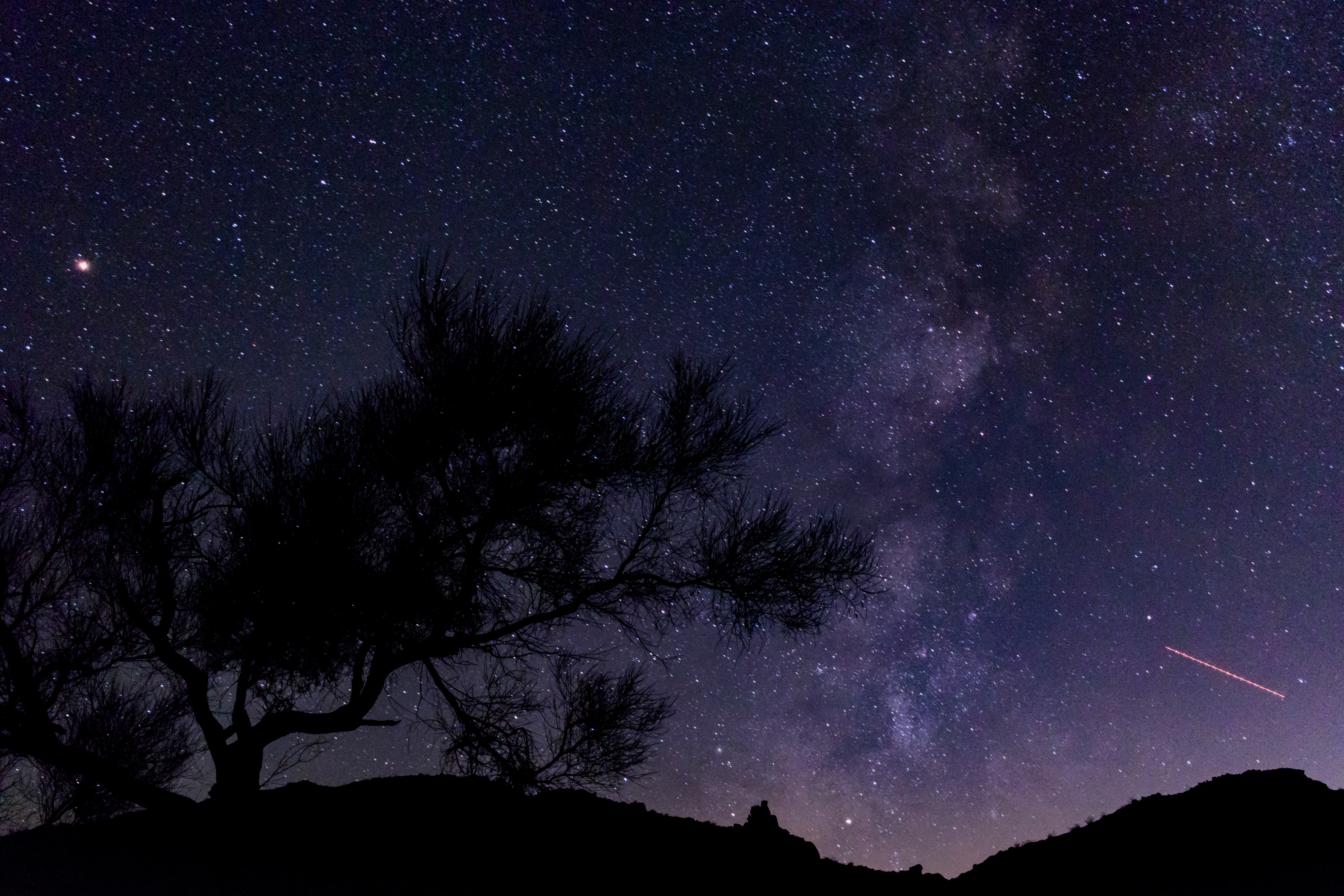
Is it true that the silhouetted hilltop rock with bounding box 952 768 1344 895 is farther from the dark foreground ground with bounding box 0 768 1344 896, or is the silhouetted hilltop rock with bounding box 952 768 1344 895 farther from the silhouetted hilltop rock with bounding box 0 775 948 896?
the silhouetted hilltop rock with bounding box 0 775 948 896

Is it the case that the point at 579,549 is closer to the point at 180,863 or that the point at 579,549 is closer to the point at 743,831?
the point at 743,831

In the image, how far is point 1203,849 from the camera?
6363 mm

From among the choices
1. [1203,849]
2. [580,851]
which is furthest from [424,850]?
[1203,849]

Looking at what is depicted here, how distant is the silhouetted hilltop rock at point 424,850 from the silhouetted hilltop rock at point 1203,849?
3.09ft

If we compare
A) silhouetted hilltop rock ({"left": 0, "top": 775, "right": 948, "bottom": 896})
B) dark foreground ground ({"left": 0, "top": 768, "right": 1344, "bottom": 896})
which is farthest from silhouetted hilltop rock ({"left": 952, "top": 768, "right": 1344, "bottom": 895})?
silhouetted hilltop rock ({"left": 0, "top": 775, "right": 948, "bottom": 896})

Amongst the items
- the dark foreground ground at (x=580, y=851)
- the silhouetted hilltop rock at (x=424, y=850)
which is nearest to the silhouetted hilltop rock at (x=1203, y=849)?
the dark foreground ground at (x=580, y=851)

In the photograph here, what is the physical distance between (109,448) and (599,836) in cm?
581

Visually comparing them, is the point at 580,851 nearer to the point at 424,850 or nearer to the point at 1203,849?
the point at 424,850

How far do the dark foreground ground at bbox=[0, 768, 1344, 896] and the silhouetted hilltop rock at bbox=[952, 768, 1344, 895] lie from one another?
0.05ft

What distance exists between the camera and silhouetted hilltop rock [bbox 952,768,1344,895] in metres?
5.71

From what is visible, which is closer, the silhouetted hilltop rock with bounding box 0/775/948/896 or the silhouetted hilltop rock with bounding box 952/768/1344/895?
the silhouetted hilltop rock with bounding box 952/768/1344/895

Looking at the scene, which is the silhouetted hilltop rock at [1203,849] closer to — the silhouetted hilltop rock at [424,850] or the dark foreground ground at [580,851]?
the dark foreground ground at [580,851]

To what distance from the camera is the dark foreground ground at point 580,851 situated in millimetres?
5875

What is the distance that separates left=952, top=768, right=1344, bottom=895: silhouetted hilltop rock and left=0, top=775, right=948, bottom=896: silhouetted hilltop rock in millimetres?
943
